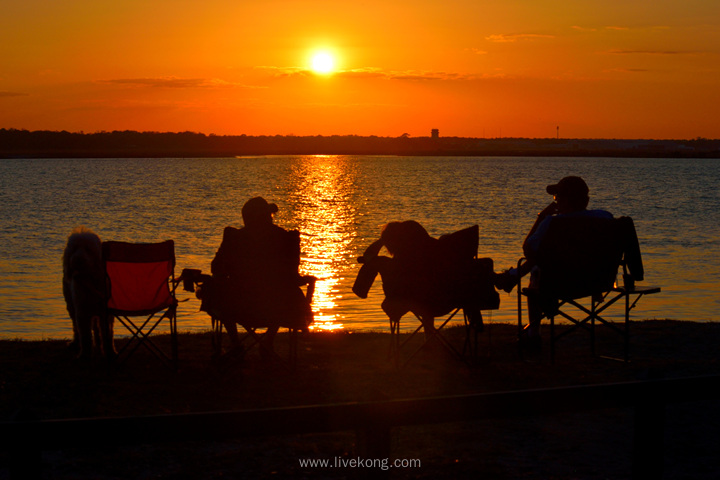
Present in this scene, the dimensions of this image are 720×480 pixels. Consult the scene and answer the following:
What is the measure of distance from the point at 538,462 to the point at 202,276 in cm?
297

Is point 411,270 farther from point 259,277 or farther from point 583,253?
point 583,253

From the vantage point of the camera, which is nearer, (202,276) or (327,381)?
(327,381)

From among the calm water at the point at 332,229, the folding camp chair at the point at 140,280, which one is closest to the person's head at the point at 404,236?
the folding camp chair at the point at 140,280

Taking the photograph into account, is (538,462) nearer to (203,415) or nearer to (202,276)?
(203,415)

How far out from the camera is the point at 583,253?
19.3 feet

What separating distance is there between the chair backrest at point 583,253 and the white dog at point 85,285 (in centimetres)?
323

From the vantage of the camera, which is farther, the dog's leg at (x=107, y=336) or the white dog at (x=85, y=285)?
the white dog at (x=85, y=285)

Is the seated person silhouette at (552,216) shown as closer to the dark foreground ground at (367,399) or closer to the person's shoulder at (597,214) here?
the person's shoulder at (597,214)

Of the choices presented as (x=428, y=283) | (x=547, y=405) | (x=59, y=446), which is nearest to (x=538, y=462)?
(x=547, y=405)

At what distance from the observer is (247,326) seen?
5871 millimetres

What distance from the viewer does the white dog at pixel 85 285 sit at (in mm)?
6137

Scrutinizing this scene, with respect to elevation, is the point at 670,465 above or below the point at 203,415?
below

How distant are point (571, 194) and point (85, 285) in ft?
12.0

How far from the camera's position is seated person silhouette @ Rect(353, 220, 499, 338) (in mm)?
5770
